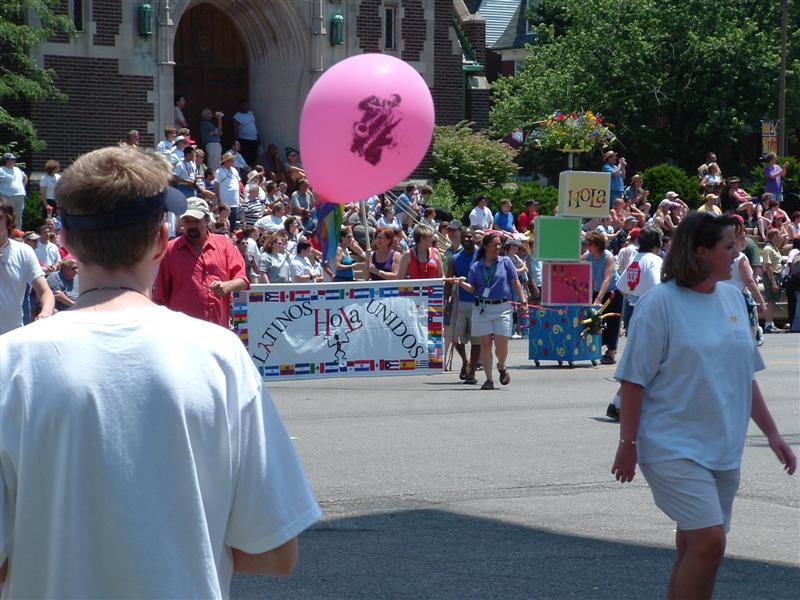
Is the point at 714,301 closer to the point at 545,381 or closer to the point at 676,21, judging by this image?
the point at 545,381

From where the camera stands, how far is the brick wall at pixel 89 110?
27.7 metres

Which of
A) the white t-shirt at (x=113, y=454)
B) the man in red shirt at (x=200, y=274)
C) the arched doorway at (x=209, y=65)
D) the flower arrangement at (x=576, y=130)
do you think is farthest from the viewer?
the arched doorway at (x=209, y=65)

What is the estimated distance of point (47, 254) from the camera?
690 inches

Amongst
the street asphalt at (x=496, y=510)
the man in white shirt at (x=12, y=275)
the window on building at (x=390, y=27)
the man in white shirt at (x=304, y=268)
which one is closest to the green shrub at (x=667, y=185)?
the window on building at (x=390, y=27)

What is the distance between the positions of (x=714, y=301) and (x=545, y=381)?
10145mm

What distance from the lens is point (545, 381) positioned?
1540 cm

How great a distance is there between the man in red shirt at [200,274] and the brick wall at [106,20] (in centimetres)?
1991

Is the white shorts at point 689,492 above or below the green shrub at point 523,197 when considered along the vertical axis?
below

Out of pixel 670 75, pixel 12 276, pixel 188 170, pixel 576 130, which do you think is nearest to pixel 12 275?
pixel 12 276

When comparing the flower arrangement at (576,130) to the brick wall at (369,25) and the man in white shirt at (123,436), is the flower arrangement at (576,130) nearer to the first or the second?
the brick wall at (369,25)

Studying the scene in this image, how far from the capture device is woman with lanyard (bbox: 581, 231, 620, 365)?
695 inches

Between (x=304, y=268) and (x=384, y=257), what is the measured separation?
213 centimetres

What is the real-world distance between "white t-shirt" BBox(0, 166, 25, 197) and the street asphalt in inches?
379

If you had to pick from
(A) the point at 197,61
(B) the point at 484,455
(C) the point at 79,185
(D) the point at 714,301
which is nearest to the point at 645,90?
(A) the point at 197,61
